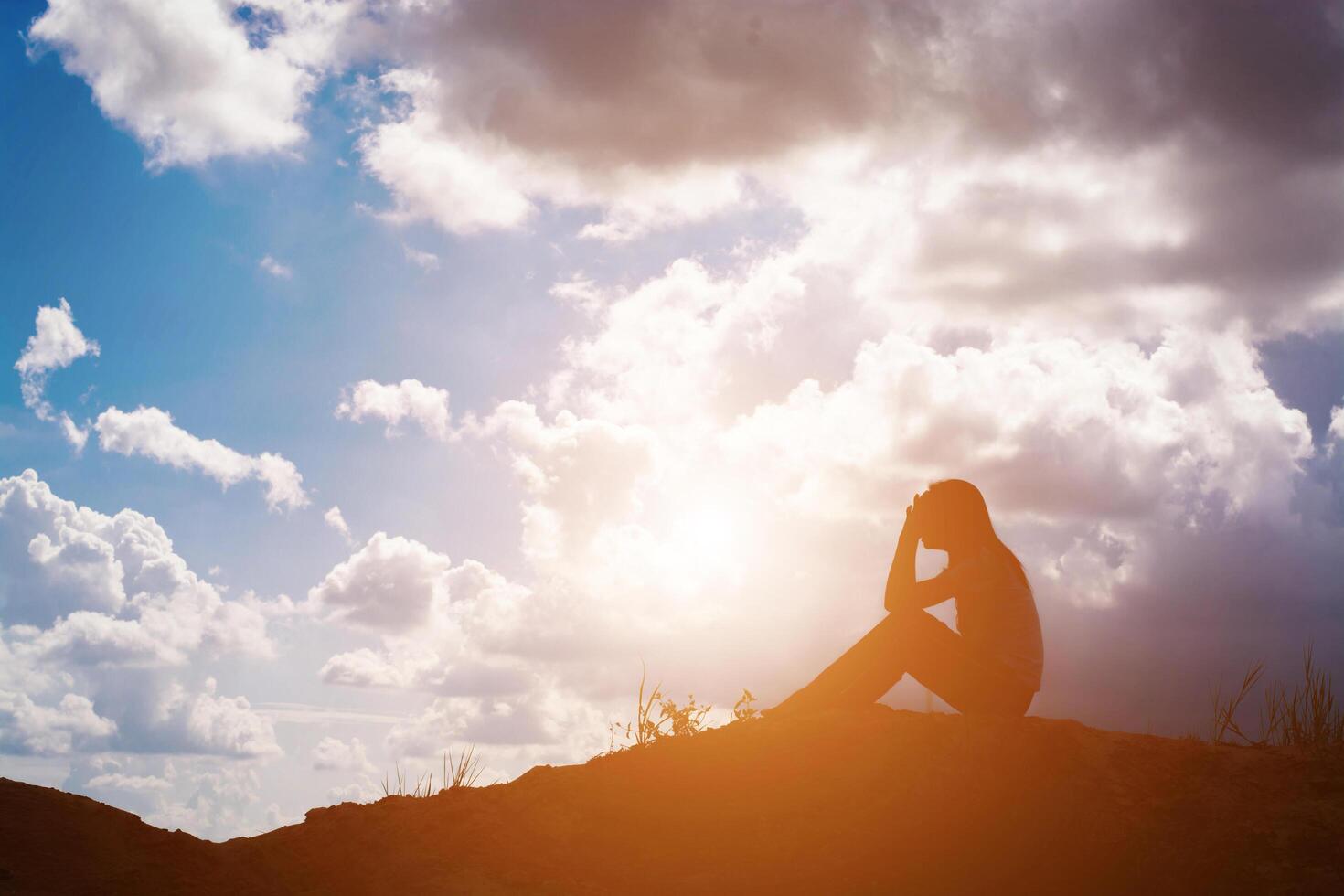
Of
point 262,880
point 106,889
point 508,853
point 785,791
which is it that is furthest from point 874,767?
point 106,889

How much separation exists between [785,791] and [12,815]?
549 centimetres

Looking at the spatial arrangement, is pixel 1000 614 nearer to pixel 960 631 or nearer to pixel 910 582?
pixel 960 631

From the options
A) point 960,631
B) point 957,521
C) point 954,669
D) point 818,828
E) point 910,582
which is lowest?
point 818,828

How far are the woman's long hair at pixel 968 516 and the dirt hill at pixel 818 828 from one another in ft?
4.54

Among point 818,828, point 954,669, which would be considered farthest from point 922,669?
point 818,828

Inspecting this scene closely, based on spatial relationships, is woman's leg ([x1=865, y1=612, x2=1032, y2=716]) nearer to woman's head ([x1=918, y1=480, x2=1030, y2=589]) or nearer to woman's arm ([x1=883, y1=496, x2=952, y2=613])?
woman's arm ([x1=883, y1=496, x2=952, y2=613])

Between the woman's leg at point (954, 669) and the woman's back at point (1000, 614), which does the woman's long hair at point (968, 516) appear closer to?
the woman's back at point (1000, 614)

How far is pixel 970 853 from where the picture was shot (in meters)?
7.90

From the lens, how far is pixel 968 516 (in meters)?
8.88

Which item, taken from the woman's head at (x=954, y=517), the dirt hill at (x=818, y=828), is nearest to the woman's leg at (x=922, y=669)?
the dirt hill at (x=818, y=828)

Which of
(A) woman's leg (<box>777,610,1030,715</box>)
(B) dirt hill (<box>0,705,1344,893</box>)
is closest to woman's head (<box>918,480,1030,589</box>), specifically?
(A) woman's leg (<box>777,610,1030,715</box>)

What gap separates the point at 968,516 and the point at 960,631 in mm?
961

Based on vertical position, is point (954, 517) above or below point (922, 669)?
above

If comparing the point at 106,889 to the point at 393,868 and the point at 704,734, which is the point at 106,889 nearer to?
the point at 393,868
